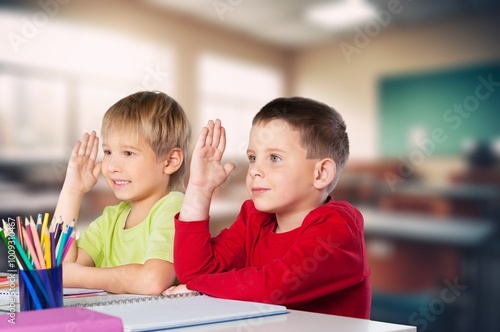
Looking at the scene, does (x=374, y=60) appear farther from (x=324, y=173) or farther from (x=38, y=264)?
(x=38, y=264)

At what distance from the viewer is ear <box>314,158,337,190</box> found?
4.46ft

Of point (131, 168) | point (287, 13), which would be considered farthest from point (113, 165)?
point (287, 13)

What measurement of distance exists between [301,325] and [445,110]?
4.93m

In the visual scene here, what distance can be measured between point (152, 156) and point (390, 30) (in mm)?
4608

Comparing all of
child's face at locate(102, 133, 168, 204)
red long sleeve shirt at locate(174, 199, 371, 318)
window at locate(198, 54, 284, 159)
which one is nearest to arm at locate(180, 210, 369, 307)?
red long sleeve shirt at locate(174, 199, 371, 318)

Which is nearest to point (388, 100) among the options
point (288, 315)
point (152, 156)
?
point (152, 156)

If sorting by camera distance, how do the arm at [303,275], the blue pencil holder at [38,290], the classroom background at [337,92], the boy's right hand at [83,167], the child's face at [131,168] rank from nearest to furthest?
the blue pencil holder at [38,290]
the arm at [303,275]
the child's face at [131,168]
the boy's right hand at [83,167]
the classroom background at [337,92]

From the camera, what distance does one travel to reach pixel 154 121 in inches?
62.7

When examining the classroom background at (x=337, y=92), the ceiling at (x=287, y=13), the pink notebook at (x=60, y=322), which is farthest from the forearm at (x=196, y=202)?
the ceiling at (x=287, y=13)

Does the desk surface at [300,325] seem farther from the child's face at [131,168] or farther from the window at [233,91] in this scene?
the window at [233,91]

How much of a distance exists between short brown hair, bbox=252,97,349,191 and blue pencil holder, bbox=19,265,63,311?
0.55 meters

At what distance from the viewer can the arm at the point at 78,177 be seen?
165 centimetres

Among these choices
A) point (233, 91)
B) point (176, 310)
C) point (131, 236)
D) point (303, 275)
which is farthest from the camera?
point (233, 91)

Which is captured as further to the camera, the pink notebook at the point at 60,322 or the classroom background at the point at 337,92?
the classroom background at the point at 337,92
